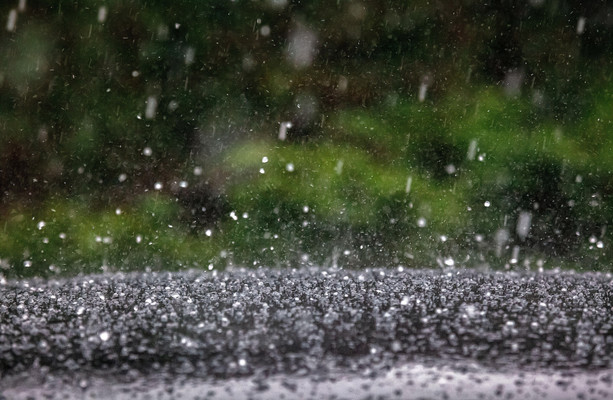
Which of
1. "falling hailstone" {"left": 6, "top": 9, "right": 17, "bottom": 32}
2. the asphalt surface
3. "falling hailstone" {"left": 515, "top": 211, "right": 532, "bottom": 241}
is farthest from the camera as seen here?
"falling hailstone" {"left": 515, "top": 211, "right": 532, "bottom": 241}

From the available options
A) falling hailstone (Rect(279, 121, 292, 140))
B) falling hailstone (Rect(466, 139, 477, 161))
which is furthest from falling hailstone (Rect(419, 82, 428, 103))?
falling hailstone (Rect(279, 121, 292, 140))

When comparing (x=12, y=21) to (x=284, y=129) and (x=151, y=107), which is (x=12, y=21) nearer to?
(x=151, y=107)

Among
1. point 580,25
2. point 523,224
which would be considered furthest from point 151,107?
point 580,25

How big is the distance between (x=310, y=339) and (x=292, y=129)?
15.4 feet

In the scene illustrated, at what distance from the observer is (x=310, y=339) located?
75.2 inches

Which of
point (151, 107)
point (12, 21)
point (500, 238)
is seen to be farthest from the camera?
point (500, 238)

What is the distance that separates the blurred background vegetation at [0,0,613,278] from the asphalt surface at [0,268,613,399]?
3.32 m

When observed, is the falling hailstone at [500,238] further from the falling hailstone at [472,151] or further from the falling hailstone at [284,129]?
the falling hailstone at [284,129]

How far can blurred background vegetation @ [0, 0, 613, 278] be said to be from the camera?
633 cm

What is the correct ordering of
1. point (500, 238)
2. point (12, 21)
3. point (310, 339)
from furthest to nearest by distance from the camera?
point (500, 238)
point (12, 21)
point (310, 339)

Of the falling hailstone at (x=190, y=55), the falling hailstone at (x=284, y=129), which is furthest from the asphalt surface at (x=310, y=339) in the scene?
the falling hailstone at (x=190, y=55)

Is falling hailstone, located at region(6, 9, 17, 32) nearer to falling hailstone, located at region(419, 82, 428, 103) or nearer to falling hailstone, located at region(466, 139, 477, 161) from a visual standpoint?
falling hailstone, located at region(419, 82, 428, 103)

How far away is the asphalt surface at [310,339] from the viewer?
152cm

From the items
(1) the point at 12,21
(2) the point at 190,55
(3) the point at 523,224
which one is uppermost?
(1) the point at 12,21
